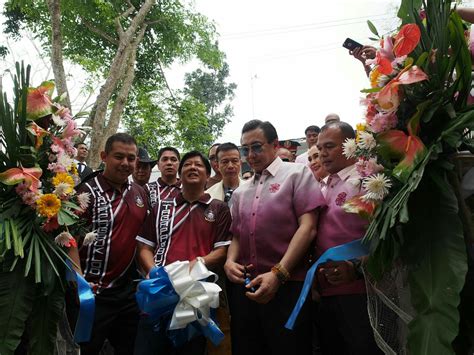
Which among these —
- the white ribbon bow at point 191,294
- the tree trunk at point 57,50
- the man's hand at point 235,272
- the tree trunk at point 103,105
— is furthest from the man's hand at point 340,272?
the tree trunk at point 57,50

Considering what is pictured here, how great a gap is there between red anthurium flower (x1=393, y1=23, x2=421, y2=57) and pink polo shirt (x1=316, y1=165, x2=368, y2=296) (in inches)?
33.6

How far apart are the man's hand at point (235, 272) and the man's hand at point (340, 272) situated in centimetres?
55

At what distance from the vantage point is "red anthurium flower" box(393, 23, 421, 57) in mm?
1709

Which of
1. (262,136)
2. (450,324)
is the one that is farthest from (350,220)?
(450,324)

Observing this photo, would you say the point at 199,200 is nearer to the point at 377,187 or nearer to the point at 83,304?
the point at 83,304

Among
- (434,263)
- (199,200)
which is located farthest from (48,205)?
(434,263)

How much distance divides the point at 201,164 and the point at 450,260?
2102 mm

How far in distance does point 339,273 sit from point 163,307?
3.47ft

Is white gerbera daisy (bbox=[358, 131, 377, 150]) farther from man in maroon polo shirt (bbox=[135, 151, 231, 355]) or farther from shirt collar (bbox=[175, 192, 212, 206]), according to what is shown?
shirt collar (bbox=[175, 192, 212, 206])

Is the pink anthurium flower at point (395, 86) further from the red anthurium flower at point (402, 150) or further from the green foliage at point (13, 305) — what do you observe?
the green foliage at point (13, 305)

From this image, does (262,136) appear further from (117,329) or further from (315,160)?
(117,329)

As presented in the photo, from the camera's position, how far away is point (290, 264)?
2559 millimetres

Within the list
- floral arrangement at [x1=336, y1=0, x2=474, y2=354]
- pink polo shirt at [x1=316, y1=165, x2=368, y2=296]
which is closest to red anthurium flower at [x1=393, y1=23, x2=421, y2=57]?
floral arrangement at [x1=336, y1=0, x2=474, y2=354]

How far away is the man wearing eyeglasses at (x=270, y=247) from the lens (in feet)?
8.63
